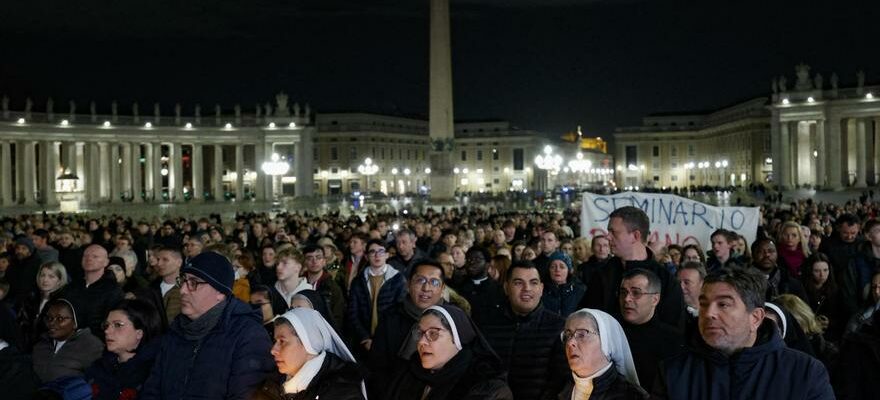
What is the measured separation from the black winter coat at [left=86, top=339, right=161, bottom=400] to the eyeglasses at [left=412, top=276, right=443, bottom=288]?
79.0 inches

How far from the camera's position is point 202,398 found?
5602mm

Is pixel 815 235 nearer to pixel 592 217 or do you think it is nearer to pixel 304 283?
pixel 592 217

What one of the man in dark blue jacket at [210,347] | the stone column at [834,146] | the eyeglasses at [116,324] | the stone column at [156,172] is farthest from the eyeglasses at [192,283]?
the stone column at [834,146]

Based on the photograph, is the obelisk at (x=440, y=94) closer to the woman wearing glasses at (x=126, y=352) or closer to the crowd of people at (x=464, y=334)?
the crowd of people at (x=464, y=334)

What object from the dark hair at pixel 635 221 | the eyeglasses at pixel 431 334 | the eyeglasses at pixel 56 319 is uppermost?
the dark hair at pixel 635 221

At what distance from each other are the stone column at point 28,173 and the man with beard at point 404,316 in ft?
250

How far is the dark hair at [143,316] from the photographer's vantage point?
6.96 m

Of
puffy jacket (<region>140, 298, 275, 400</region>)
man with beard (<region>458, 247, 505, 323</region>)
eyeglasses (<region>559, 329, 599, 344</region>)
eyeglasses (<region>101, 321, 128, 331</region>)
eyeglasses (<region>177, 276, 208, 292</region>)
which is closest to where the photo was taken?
eyeglasses (<region>559, 329, 599, 344</region>)

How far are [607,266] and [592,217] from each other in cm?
943

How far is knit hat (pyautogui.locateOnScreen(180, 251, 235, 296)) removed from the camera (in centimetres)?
597

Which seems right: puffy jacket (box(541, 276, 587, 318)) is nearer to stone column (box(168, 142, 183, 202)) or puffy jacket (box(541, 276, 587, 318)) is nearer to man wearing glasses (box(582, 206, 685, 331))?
man wearing glasses (box(582, 206, 685, 331))

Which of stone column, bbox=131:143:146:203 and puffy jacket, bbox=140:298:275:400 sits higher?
stone column, bbox=131:143:146:203

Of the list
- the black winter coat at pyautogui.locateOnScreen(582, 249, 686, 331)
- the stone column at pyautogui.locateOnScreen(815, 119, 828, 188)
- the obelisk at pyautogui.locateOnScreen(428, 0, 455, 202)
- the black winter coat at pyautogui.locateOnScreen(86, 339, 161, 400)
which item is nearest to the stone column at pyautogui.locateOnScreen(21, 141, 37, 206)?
the obelisk at pyautogui.locateOnScreen(428, 0, 455, 202)

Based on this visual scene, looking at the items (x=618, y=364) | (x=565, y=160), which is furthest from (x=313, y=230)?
(x=565, y=160)
